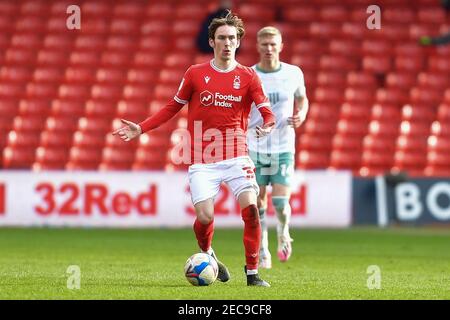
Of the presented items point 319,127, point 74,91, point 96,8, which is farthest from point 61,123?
point 319,127

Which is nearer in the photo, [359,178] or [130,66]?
[359,178]

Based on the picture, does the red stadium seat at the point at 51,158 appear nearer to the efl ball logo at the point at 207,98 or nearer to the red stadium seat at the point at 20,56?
the red stadium seat at the point at 20,56

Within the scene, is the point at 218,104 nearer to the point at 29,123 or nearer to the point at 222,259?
the point at 222,259

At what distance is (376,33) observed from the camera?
22.1 metres

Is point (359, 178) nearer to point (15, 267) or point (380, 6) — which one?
point (380, 6)

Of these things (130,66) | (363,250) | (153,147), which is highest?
(130,66)

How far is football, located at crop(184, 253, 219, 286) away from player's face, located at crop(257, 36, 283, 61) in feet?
9.05

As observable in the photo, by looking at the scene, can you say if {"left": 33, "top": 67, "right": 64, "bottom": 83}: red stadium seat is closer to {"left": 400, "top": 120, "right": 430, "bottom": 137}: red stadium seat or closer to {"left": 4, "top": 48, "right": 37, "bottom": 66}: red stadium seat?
{"left": 4, "top": 48, "right": 37, "bottom": 66}: red stadium seat

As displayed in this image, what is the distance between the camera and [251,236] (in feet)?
28.2

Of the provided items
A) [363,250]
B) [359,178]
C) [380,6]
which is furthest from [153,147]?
[363,250]

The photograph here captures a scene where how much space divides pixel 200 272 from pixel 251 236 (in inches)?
18.2

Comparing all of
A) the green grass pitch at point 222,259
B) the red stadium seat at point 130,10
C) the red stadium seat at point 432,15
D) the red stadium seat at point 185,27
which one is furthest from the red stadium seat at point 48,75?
the red stadium seat at point 432,15
